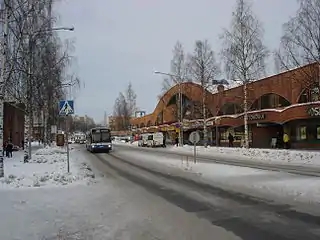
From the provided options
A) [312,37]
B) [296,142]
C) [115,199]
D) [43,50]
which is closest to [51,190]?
[115,199]

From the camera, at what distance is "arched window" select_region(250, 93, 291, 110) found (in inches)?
1806

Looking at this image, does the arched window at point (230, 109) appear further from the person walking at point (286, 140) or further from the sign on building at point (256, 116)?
the person walking at point (286, 140)

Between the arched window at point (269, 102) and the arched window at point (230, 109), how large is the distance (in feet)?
11.2

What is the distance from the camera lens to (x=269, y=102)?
160 ft

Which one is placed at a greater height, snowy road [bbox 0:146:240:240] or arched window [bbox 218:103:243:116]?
arched window [bbox 218:103:243:116]

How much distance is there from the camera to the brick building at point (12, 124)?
49.2 m

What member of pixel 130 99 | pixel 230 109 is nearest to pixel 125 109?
pixel 130 99

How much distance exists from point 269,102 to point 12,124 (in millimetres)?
32558

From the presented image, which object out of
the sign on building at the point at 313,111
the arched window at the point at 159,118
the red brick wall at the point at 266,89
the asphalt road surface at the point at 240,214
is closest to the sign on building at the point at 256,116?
the red brick wall at the point at 266,89

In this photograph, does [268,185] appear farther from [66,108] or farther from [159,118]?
[159,118]

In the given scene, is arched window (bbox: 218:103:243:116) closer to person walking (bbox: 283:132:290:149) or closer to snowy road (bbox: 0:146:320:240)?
person walking (bbox: 283:132:290:149)

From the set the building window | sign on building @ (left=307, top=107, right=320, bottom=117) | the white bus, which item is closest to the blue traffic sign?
sign on building @ (left=307, top=107, right=320, bottom=117)

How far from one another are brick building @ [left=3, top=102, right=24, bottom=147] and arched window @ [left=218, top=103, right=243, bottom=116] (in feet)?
90.5

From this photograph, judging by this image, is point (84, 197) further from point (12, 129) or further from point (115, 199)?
point (12, 129)
